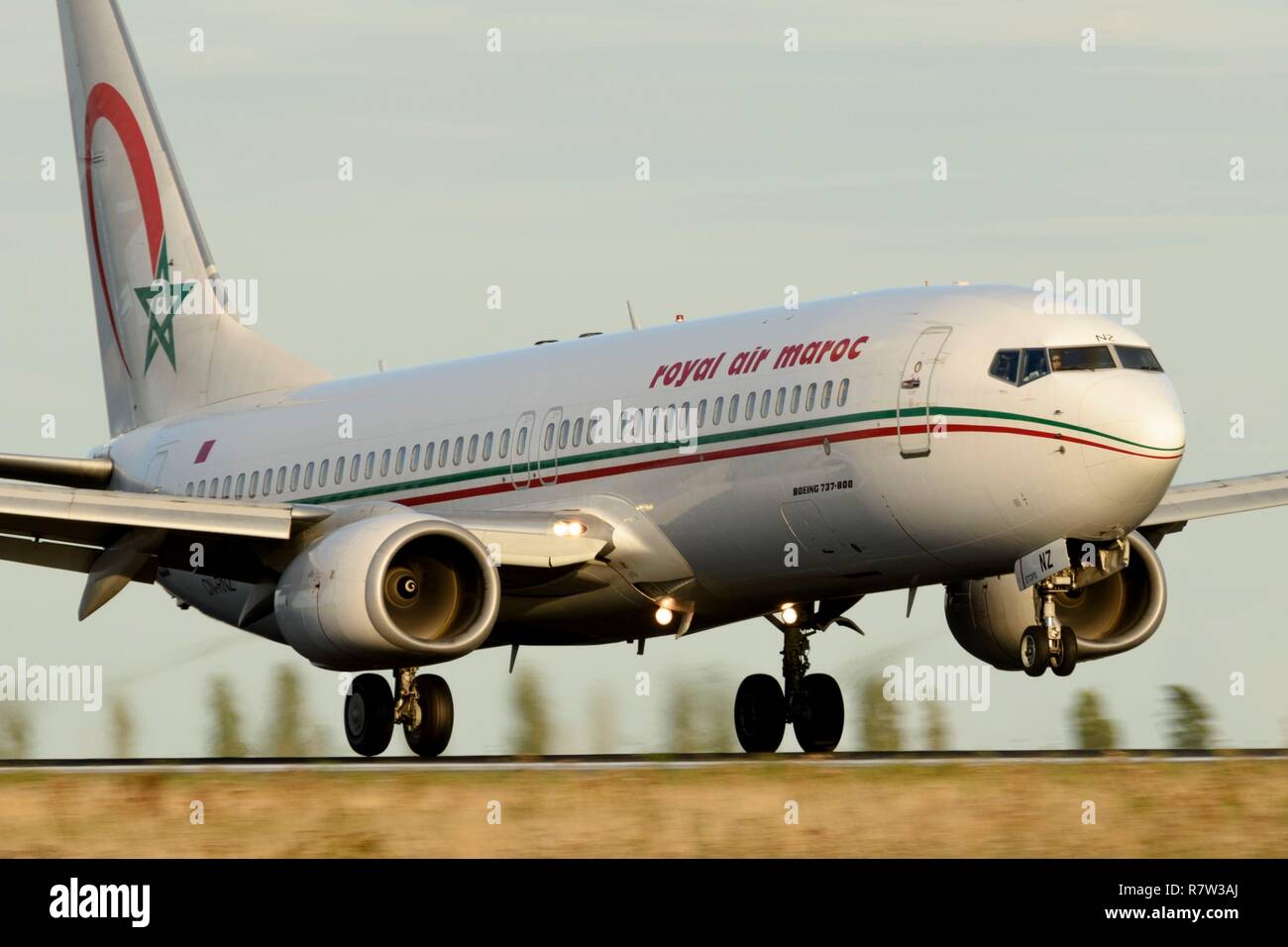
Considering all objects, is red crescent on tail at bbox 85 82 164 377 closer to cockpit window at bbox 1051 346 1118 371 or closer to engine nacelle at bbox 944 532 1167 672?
engine nacelle at bbox 944 532 1167 672

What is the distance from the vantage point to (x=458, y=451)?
110ft

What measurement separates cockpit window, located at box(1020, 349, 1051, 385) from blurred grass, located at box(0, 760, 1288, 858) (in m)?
5.92

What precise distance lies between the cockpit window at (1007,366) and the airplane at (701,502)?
33 millimetres

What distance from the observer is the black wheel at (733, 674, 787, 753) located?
3372cm

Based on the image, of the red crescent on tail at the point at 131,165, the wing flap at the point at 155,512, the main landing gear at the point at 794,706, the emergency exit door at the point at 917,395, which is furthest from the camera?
the red crescent on tail at the point at 131,165

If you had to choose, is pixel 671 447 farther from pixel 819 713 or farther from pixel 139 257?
pixel 139 257

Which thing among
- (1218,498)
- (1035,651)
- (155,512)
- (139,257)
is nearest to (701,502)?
(1035,651)

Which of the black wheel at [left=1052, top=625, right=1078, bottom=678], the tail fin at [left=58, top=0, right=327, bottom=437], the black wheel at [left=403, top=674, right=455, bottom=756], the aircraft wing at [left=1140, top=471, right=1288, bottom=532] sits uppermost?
the tail fin at [left=58, top=0, right=327, bottom=437]

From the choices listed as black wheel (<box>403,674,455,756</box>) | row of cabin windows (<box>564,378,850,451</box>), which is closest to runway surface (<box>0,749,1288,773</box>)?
black wheel (<box>403,674,455,756</box>)

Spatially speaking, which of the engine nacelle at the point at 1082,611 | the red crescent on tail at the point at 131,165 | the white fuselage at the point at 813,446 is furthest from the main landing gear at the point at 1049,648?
the red crescent on tail at the point at 131,165

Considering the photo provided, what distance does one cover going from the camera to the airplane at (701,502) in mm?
26906

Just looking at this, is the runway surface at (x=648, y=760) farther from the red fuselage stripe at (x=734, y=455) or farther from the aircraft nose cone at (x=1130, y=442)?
the red fuselage stripe at (x=734, y=455)

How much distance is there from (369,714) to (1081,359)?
11.2 metres

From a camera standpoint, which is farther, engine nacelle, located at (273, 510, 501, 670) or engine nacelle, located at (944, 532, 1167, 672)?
engine nacelle, located at (944, 532, 1167, 672)
